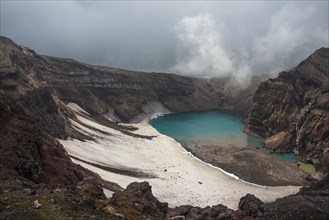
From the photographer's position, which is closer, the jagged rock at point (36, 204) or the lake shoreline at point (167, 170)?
the jagged rock at point (36, 204)

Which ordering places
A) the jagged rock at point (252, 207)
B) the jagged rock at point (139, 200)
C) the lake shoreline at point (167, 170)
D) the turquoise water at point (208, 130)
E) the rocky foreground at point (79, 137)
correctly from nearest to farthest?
the rocky foreground at point (79, 137)
the jagged rock at point (139, 200)
the jagged rock at point (252, 207)
the lake shoreline at point (167, 170)
the turquoise water at point (208, 130)

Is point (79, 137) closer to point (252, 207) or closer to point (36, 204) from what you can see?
point (252, 207)

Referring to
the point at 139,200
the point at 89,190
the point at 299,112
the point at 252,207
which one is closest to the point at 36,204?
the point at 89,190

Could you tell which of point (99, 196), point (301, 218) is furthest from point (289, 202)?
point (99, 196)

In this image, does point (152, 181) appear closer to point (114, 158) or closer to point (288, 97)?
point (114, 158)

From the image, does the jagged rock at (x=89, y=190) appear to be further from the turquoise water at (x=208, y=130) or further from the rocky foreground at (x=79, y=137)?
the turquoise water at (x=208, y=130)

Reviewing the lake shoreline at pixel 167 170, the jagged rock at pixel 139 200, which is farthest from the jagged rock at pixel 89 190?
the lake shoreline at pixel 167 170
